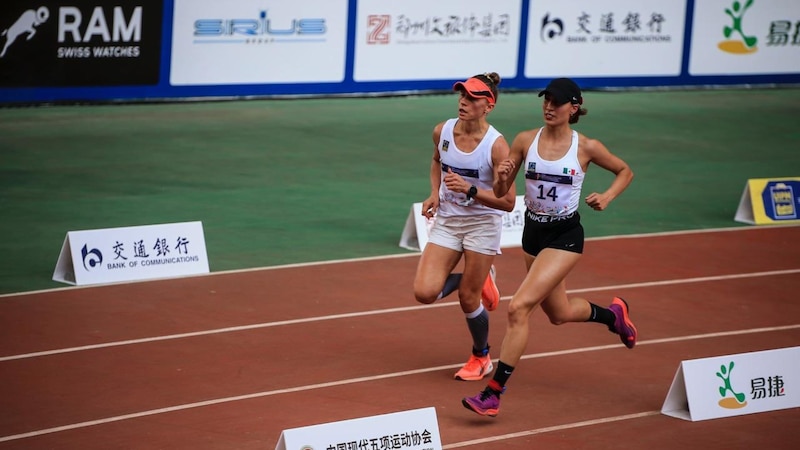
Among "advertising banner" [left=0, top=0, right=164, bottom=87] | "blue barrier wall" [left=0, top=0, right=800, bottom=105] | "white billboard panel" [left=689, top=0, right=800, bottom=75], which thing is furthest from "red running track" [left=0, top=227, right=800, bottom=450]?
"white billboard panel" [left=689, top=0, right=800, bottom=75]

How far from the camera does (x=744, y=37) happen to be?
25375 millimetres

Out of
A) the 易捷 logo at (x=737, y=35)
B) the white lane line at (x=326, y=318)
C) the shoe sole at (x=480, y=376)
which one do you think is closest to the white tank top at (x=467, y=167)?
the shoe sole at (x=480, y=376)

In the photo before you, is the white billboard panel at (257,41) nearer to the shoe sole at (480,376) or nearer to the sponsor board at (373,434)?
the shoe sole at (480,376)

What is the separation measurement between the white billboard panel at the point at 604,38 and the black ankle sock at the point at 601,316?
47.4ft

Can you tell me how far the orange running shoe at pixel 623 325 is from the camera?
9.60 m

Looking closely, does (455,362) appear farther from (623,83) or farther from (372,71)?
(623,83)

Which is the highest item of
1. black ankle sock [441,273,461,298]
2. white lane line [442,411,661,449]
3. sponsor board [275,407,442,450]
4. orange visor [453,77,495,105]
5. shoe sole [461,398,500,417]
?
orange visor [453,77,495,105]

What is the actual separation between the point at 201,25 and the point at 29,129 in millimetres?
3531

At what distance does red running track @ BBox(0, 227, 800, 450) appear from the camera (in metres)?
8.30

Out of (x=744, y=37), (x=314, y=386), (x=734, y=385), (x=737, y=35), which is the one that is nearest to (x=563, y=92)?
(x=734, y=385)

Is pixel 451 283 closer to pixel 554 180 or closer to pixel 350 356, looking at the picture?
pixel 350 356

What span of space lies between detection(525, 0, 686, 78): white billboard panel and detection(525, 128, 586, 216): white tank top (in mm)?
15051

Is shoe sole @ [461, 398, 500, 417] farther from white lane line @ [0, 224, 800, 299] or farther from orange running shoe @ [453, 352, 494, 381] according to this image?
white lane line @ [0, 224, 800, 299]

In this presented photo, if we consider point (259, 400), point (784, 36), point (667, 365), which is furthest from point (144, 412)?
point (784, 36)
